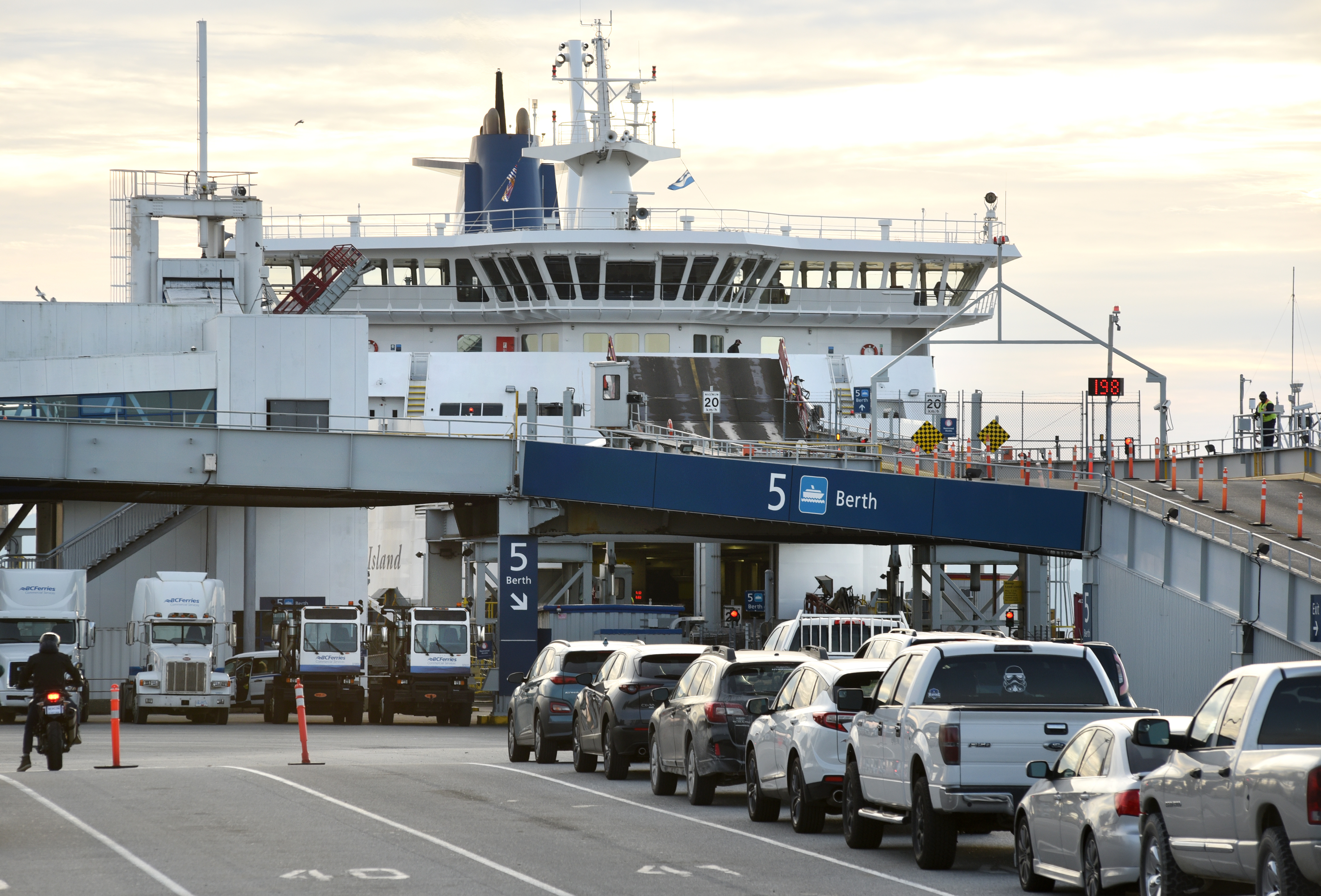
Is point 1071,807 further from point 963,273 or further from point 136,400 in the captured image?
point 963,273

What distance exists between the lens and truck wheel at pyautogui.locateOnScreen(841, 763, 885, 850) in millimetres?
14797

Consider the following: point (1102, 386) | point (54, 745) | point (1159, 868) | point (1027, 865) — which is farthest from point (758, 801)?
point (1102, 386)

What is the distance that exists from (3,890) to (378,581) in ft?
203

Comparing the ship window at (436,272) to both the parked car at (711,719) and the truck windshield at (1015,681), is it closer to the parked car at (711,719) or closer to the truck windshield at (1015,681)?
the parked car at (711,719)

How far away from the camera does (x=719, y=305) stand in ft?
196

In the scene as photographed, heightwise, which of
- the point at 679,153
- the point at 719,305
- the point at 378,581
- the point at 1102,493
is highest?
the point at 679,153

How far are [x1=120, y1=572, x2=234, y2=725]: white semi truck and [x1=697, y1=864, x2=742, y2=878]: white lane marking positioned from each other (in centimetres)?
2782

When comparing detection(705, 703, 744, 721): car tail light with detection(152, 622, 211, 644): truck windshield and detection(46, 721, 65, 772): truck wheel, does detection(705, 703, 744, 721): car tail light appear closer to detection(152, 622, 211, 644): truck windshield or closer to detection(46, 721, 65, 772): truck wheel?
detection(46, 721, 65, 772): truck wheel

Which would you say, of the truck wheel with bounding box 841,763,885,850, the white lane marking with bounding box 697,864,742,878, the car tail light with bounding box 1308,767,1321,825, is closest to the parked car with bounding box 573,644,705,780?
the truck wheel with bounding box 841,763,885,850

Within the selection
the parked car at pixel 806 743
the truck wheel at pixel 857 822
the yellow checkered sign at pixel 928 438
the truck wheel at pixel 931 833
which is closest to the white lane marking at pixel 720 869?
the truck wheel at pixel 931 833

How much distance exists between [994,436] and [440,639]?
15.2 metres

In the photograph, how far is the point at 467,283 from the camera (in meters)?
60.9

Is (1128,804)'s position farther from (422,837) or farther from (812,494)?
(812,494)

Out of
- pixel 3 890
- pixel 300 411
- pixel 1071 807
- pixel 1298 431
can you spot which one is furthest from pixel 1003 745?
pixel 300 411
